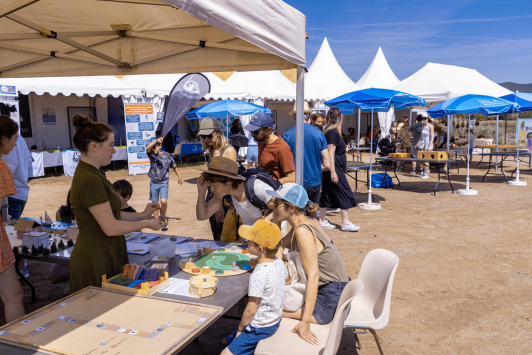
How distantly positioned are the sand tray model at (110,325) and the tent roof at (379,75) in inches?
810

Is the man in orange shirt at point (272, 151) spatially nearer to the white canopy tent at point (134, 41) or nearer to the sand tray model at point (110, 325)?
the white canopy tent at point (134, 41)

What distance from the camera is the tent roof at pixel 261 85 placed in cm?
1527

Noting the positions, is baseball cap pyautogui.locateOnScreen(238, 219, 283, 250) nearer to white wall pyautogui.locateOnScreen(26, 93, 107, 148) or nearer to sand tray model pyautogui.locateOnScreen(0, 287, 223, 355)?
sand tray model pyautogui.locateOnScreen(0, 287, 223, 355)

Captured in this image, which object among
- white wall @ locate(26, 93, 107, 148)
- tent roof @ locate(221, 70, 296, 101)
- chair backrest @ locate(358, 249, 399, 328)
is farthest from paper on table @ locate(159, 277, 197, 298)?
tent roof @ locate(221, 70, 296, 101)

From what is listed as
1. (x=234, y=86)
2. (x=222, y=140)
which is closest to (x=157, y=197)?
(x=222, y=140)

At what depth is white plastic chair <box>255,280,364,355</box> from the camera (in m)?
2.14

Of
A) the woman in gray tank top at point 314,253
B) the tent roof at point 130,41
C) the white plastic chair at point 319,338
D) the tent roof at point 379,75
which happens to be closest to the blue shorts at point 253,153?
the tent roof at point 130,41

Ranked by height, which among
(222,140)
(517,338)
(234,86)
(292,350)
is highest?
(234,86)

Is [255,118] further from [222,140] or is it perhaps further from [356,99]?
[356,99]

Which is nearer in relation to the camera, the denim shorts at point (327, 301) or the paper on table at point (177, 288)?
the paper on table at point (177, 288)

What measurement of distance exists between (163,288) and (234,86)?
1356 cm

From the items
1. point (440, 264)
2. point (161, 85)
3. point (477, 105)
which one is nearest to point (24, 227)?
point (440, 264)

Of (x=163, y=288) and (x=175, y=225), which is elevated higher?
(x=163, y=288)

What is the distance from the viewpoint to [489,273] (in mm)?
4844
